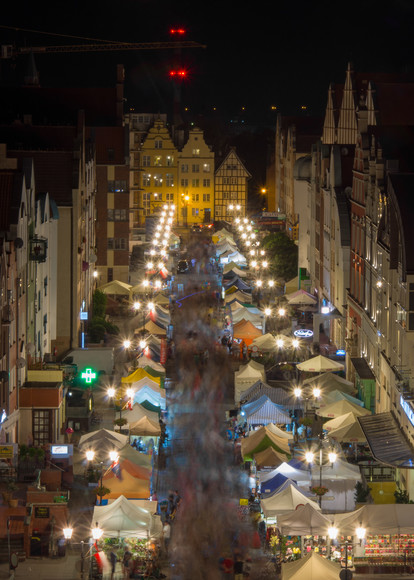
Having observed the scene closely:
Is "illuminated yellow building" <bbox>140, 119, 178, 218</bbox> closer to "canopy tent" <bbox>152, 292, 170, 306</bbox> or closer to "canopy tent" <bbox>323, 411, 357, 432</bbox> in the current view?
"canopy tent" <bbox>152, 292, 170, 306</bbox>

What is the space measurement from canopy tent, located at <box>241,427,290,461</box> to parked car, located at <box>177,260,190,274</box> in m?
60.8

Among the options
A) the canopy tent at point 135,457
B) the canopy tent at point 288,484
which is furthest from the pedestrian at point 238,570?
the canopy tent at point 135,457

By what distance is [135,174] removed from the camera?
132875mm

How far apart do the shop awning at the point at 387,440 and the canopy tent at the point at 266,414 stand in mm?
3701

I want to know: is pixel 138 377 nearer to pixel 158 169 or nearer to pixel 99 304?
pixel 99 304

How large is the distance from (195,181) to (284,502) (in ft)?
368

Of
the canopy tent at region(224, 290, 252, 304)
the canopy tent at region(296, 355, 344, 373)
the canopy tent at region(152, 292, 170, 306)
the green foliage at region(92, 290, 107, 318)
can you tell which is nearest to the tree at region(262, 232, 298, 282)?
the canopy tent at region(224, 290, 252, 304)

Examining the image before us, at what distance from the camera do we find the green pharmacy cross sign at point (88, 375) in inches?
2378

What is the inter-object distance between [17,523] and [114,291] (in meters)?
48.2

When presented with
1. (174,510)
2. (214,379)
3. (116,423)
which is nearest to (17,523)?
(174,510)

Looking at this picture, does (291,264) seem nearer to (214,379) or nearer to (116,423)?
(214,379)

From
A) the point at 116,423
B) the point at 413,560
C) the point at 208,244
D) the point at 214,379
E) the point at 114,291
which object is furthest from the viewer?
the point at 208,244

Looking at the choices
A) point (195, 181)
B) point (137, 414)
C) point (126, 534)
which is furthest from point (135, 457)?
point (195, 181)

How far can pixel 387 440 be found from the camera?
46031mm
